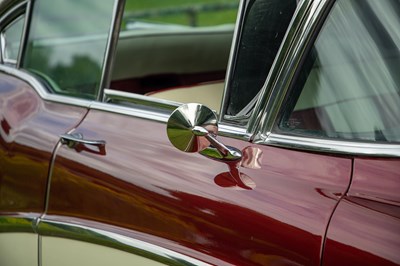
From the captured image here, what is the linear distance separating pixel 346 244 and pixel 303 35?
1.98 feet

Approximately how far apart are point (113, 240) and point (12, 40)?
1400mm

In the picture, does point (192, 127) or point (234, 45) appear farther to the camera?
point (234, 45)

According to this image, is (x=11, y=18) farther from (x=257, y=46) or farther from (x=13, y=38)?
(x=257, y=46)

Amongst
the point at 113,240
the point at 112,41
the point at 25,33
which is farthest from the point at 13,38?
the point at 113,240

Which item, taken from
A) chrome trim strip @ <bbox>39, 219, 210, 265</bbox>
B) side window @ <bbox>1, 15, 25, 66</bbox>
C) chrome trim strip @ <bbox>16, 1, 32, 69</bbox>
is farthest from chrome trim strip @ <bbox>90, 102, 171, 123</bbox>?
side window @ <bbox>1, 15, 25, 66</bbox>

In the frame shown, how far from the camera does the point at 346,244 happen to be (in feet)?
6.36

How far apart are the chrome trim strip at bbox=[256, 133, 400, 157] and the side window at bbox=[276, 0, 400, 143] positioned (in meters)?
0.03

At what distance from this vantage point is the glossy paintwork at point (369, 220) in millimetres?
1889

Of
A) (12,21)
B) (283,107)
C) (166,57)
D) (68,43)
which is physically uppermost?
(166,57)

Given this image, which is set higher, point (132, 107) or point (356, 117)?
point (132, 107)

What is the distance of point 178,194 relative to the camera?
2.38 metres

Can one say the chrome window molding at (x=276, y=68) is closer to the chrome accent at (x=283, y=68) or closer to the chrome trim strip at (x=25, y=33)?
the chrome accent at (x=283, y=68)

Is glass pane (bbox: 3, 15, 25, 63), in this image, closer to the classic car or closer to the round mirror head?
the classic car

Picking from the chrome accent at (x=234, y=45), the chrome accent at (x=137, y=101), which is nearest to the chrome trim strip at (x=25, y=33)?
the chrome accent at (x=137, y=101)
